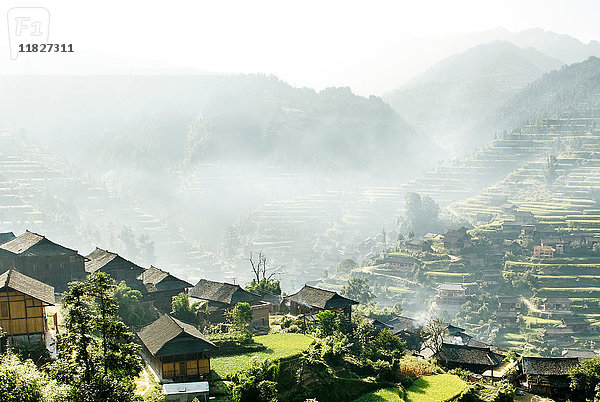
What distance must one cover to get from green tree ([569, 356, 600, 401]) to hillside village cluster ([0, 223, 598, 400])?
2.85ft

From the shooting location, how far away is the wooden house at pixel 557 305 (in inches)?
2397

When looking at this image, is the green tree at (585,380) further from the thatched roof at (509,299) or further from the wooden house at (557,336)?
the thatched roof at (509,299)


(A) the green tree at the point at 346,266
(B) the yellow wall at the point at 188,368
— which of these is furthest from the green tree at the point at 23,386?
(A) the green tree at the point at 346,266

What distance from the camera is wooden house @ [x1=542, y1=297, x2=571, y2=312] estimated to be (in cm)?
6088

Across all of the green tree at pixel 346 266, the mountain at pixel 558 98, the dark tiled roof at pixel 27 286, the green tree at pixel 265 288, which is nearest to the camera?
the dark tiled roof at pixel 27 286

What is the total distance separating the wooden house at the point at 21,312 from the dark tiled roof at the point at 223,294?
11.8m

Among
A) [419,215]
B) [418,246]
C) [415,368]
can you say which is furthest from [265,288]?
[419,215]

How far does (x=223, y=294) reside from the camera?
32.7 m

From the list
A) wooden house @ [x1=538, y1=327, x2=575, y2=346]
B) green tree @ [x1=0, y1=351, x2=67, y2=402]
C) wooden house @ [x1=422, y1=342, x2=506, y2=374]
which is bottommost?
wooden house @ [x1=538, y1=327, x2=575, y2=346]

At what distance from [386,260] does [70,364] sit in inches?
2778

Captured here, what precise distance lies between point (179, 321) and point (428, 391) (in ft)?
35.8

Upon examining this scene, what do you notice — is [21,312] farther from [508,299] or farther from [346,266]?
[346,266]

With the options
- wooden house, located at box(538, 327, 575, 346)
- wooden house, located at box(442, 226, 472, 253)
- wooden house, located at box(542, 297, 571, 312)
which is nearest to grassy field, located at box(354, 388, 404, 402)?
wooden house, located at box(538, 327, 575, 346)

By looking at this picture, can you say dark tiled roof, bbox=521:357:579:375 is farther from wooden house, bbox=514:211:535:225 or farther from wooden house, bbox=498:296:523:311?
wooden house, bbox=514:211:535:225
